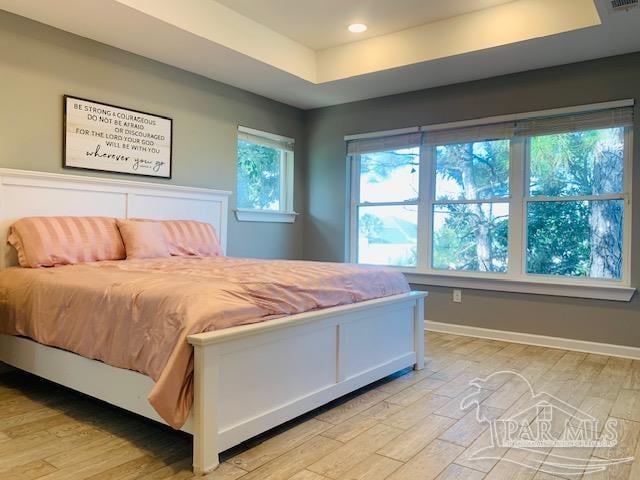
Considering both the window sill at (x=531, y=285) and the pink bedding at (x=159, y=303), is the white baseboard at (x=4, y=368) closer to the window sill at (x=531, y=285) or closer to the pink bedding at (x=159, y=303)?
the pink bedding at (x=159, y=303)

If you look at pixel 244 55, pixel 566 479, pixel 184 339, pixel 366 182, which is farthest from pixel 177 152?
pixel 566 479

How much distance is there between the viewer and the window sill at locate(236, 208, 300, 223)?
4.82 meters

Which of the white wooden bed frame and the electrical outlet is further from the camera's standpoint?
the electrical outlet

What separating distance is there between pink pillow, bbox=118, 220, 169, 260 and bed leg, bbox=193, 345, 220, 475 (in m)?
1.73

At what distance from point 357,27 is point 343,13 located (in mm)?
288

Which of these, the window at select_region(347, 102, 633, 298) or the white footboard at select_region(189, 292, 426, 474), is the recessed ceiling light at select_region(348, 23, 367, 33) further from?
the white footboard at select_region(189, 292, 426, 474)

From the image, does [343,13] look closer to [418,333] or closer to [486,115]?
[486,115]

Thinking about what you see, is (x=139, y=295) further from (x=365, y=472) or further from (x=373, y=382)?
(x=373, y=382)

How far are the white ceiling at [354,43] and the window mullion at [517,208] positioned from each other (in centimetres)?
69

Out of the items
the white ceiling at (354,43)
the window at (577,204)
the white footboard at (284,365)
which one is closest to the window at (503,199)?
the window at (577,204)

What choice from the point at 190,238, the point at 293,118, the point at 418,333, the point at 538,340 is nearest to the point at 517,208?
the point at 538,340

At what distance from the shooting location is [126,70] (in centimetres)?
379

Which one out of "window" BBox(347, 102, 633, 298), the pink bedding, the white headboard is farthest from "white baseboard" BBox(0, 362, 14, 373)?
"window" BBox(347, 102, 633, 298)

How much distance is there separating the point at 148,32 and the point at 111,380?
246 cm
